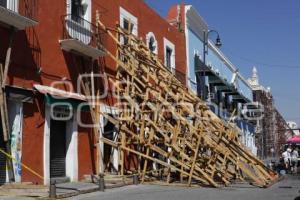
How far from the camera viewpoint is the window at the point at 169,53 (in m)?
27.1

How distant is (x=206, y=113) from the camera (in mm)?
18672

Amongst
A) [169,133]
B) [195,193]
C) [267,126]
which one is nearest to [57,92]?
[169,133]

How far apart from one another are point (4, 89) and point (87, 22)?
5.53 metres

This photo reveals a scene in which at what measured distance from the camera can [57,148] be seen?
17141 millimetres

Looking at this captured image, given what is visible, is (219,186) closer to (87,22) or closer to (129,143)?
(129,143)

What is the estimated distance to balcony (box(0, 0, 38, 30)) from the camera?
13.6 meters

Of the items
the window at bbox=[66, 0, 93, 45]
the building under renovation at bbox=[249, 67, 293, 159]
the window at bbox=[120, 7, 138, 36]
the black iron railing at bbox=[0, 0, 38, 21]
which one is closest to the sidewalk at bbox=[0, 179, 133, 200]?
the black iron railing at bbox=[0, 0, 38, 21]

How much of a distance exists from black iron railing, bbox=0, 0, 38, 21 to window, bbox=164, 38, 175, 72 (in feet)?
39.7

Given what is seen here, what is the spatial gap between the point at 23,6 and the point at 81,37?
11.1ft

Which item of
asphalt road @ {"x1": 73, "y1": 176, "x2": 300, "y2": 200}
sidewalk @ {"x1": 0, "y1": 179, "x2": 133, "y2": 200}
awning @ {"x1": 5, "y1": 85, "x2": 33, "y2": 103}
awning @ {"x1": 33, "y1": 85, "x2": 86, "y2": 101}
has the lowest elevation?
asphalt road @ {"x1": 73, "y1": 176, "x2": 300, "y2": 200}

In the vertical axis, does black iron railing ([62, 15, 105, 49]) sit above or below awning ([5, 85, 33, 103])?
above

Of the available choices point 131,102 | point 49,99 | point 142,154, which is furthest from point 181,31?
point 49,99

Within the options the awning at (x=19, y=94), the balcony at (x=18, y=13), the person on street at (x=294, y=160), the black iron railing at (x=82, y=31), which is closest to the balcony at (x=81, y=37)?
the black iron railing at (x=82, y=31)

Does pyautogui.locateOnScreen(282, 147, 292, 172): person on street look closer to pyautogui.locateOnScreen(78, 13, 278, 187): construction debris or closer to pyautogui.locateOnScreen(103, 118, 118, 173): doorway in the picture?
pyautogui.locateOnScreen(78, 13, 278, 187): construction debris
